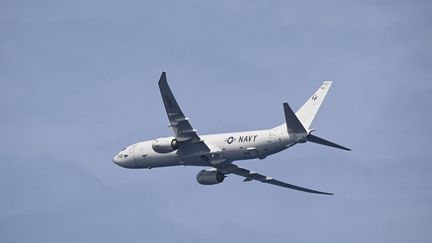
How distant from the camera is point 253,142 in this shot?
98.8 metres

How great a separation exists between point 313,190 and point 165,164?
1502 cm

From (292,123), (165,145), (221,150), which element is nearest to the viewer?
(292,123)

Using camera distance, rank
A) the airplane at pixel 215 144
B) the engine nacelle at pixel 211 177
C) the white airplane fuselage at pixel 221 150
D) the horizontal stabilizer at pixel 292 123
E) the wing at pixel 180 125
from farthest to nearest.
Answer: the engine nacelle at pixel 211 177
the white airplane fuselage at pixel 221 150
the airplane at pixel 215 144
the wing at pixel 180 125
the horizontal stabilizer at pixel 292 123

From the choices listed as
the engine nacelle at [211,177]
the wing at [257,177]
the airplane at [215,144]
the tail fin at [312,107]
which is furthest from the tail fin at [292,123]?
the wing at [257,177]

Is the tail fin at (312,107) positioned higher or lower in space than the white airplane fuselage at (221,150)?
higher

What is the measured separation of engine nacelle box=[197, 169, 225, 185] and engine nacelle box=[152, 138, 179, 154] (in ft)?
23.2

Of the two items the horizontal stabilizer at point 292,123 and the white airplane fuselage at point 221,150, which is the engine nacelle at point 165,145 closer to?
the white airplane fuselage at point 221,150

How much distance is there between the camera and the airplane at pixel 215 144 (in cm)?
9650

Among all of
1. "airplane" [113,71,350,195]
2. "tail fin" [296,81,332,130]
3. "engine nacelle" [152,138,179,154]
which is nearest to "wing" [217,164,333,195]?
"airplane" [113,71,350,195]

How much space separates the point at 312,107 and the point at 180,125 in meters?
11.9

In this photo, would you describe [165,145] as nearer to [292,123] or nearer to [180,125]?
[180,125]

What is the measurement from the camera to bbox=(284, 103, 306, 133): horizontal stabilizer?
93.8 meters

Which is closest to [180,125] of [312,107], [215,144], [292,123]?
[215,144]

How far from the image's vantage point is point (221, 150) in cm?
10119
